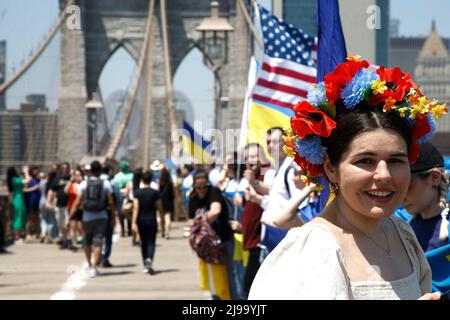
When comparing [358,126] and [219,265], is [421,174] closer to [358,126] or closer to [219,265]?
[358,126]

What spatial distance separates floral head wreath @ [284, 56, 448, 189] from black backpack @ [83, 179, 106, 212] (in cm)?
973

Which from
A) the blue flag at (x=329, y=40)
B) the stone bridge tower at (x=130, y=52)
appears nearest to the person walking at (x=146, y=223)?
the blue flag at (x=329, y=40)

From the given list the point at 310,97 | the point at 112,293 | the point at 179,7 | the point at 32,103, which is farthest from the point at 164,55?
the point at 310,97

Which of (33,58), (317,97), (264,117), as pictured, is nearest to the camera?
(317,97)

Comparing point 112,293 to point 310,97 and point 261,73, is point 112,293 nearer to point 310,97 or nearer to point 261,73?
point 261,73

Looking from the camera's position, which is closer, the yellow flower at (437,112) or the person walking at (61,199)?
the yellow flower at (437,112)

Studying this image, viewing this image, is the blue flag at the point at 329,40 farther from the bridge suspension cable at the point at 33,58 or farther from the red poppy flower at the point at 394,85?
the bridge suspension cable at the point at 33,58

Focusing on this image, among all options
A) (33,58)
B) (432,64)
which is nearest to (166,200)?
(33,58)

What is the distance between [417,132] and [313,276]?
0.52 m

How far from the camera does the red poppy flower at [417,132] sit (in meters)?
2.84

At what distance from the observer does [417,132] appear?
2857 mm

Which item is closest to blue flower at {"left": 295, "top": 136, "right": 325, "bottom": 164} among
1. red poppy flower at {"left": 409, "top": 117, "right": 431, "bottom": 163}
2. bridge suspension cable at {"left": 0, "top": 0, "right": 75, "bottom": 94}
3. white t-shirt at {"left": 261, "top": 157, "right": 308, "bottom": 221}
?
red poppy flower at {"left": 409, "top": 117, "right": 431, "bottom": 163}

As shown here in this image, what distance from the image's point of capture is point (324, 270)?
2549 mm

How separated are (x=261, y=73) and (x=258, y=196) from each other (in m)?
2.60
